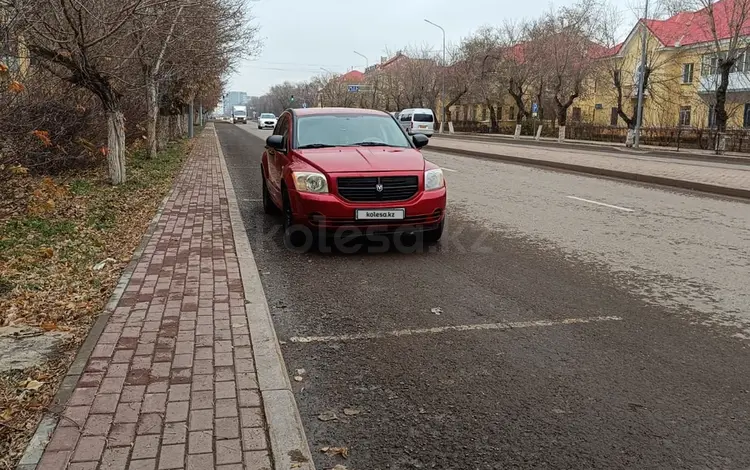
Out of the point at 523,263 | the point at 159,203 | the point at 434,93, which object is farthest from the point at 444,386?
the point at 434,93

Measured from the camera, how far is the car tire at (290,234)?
778cm

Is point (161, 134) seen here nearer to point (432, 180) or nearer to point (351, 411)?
point (432, 180)

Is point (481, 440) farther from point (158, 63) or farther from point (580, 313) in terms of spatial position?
point (158, 63)

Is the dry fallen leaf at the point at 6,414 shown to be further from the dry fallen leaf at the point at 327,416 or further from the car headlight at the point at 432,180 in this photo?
the car headlight at the point at 432,180

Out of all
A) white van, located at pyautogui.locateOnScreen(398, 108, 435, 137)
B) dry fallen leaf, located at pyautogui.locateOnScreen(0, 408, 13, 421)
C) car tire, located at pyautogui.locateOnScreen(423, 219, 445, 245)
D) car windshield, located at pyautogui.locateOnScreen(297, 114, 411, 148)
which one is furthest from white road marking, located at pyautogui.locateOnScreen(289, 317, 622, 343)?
white van, located at pyautogui.locateOnScreen(398, 108, 435, 137)

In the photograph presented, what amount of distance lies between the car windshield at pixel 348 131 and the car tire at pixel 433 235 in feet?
4.22

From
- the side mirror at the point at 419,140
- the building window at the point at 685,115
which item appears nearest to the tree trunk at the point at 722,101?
the building window at the point at 685,115

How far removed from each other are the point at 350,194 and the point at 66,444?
15.0ft

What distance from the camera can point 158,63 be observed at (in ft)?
60.9

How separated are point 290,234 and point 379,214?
1.50 metres

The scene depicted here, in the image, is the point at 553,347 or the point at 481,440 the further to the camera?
the point at 553,347

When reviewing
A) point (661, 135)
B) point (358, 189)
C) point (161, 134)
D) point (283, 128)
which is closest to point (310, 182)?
point (358, 189)

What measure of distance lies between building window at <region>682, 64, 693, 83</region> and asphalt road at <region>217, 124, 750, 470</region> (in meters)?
45.8

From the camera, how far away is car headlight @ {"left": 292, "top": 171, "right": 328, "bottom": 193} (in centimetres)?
723
